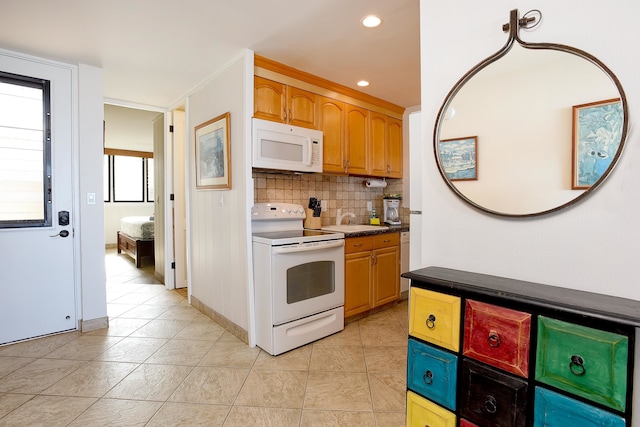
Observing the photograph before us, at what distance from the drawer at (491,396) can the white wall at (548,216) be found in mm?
354

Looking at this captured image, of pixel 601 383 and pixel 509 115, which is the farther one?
pixel 509 115

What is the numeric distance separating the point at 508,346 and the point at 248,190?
2.03m

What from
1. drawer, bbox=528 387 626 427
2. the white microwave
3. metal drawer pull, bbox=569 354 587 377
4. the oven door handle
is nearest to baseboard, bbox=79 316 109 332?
the oven door handle

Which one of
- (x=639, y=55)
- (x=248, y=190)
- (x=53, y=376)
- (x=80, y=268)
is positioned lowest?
(x=53, y=376)

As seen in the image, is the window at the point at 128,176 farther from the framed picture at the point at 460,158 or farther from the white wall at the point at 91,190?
the framed picture at the point at 460,158

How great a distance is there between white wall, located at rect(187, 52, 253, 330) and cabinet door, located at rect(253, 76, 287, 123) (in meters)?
0.09

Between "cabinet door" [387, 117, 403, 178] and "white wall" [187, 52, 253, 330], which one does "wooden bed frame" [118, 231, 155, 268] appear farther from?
"cabinet door" [387, 117, 403, 178]

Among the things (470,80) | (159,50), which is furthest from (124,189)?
(470,80)

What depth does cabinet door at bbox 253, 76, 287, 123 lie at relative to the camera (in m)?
2.61

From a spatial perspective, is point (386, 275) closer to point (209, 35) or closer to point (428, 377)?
point (428, 377)

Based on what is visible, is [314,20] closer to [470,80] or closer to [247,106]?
[247,106]

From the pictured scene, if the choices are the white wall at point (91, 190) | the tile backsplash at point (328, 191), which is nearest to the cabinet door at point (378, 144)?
the tile backsplash at point (328, 191)

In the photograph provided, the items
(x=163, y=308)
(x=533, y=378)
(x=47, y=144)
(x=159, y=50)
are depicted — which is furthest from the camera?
(x=163, y=308)

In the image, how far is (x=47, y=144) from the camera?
2.71 meters
